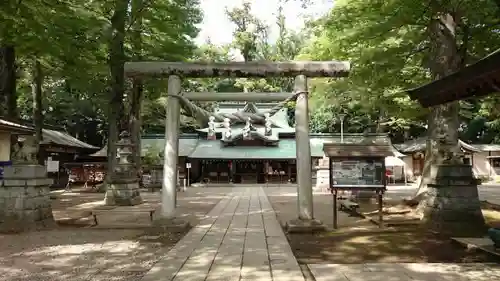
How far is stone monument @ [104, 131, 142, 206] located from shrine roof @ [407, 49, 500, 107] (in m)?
10.9

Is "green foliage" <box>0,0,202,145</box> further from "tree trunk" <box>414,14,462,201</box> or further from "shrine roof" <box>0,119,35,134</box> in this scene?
"tree trunk" <box>414,14,462,201</box>

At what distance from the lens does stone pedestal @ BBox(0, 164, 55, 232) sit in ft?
27.3

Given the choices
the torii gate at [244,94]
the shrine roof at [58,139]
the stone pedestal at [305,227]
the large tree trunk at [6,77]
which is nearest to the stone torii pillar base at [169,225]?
the torii gate at [244,94]

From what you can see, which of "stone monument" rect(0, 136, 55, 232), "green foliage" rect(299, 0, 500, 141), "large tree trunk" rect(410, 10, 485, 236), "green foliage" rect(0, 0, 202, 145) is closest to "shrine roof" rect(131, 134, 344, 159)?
"green foliage" rect(0, 0, 202, 145)

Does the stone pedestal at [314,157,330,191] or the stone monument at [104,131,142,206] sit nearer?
the stone monument at [104,131,142,206]

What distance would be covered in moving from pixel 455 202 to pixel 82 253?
7.36 metres

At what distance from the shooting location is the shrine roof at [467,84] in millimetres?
5094

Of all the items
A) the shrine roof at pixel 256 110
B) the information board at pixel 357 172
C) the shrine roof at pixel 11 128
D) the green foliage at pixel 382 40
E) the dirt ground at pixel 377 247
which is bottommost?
the dirt ground at pixel 377 247

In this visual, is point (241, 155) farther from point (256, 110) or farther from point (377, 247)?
point (377, 247)

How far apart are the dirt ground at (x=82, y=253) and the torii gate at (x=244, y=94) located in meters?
1.23

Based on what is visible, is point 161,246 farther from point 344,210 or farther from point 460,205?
point 344,210

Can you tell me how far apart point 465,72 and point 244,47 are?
36.8 metres

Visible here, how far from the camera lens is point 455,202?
27.1 ft

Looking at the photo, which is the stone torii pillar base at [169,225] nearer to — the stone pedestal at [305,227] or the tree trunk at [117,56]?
the stone pedestal at [305,227]
